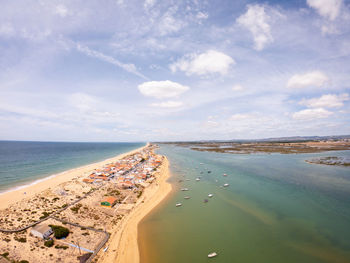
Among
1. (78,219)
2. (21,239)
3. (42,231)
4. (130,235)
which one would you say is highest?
(42,231)

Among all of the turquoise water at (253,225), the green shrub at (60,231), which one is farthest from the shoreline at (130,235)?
the green shrub at (60,231)

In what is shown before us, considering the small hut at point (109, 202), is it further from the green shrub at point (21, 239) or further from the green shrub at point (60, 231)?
the green shrub at point (21, 239)

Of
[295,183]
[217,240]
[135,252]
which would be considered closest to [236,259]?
[217,240]

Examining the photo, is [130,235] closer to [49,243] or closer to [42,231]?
[49,243]

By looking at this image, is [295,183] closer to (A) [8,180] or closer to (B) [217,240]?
(B) [217,240]

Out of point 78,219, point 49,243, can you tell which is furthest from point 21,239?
point 78,219

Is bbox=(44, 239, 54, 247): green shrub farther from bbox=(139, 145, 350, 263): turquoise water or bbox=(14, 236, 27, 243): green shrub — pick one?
bbox=(139, 145, 350, 263): turquoise water

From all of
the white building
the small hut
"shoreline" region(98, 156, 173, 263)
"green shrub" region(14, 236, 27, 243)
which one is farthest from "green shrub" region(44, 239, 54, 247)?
the small hut
